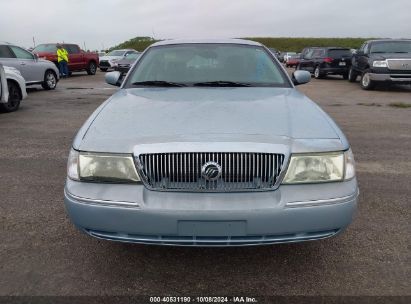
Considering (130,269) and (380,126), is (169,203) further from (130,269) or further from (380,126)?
(380,126)

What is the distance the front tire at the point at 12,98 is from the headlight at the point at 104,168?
777 cm

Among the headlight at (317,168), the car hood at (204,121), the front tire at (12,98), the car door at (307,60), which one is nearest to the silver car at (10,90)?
the front tire at (12,98)

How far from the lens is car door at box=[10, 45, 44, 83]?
13.1 metres

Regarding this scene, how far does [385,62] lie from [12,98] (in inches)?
444

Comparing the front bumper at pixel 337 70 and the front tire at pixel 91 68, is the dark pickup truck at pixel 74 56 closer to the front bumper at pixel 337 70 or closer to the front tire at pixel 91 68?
the front tire at pixel 91 68

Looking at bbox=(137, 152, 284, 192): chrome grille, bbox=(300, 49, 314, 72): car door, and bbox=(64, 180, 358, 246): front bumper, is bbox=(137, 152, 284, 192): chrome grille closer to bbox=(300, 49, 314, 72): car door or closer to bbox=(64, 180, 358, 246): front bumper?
bbox=(64, 180, 358, 246): front bumper

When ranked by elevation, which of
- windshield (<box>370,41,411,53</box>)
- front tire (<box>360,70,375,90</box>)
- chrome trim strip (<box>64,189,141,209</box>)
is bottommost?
front tire (<box>360,70,375,90</box>)

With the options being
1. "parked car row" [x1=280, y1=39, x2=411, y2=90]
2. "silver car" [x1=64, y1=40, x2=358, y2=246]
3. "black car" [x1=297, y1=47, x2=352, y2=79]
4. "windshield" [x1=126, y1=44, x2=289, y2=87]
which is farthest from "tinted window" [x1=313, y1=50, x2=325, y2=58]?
"silver car" [x1=64, y1=40, x2=358, y2=246]

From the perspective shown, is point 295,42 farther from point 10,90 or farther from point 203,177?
point 203,177

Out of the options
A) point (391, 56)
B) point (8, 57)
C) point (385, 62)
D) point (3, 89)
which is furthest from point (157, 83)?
point (391, 56)

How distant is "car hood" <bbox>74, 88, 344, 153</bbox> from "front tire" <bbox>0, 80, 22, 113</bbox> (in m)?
6.98

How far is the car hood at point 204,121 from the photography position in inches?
99.0

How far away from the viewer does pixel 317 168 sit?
2.53 m

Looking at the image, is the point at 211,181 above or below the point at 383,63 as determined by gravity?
above
